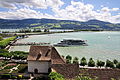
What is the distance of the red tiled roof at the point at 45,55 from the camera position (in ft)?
81.9

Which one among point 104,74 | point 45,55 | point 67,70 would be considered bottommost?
point 104,74

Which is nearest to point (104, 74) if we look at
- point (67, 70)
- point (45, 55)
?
point (67, 70)

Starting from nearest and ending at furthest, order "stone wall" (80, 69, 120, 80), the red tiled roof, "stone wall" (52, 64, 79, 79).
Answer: "stone wall" (52, 64, 79, 79) → "stone wall" (80, 69, 120, 80) → the red tiled roof

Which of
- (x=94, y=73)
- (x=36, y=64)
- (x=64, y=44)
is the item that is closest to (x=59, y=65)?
(x=36, y=64)

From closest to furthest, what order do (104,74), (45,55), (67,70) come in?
(67,70) → (104,74) → (45,55)

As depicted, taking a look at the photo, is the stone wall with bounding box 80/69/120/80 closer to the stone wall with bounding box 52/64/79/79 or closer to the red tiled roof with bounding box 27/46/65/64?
the stone wall with bounding box 52/64/79/79

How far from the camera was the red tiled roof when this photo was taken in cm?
2497

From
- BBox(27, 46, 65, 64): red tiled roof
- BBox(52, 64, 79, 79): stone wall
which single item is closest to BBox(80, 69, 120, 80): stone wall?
BBox(52, 64, 79, 79): stone wall

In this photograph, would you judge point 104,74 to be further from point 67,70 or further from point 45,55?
point 45,55

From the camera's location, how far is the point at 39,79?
2353 cm

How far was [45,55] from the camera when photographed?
998 inches

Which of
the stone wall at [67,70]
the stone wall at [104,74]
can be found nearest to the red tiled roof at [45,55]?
the stone wall at [67,70]

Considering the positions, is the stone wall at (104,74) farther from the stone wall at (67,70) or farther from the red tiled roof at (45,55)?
the red tiled roof at (45,55)

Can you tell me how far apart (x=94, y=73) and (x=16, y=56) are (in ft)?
73.7
